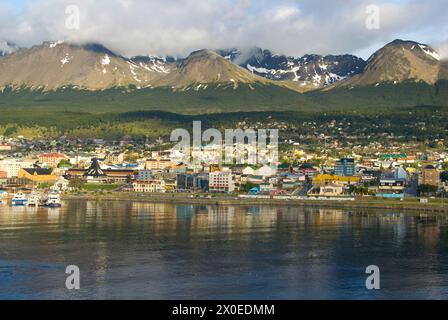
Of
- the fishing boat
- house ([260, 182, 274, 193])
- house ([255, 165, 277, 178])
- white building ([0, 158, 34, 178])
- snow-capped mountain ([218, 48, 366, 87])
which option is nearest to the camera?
the fishing boat

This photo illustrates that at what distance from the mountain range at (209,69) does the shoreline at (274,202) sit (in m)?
50.7

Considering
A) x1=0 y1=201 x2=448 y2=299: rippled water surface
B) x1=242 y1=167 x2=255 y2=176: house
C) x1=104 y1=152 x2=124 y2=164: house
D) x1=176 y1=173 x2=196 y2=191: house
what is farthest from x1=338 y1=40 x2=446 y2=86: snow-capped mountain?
x1=0 y1=201 x2=448 y2=299: rippled water surface

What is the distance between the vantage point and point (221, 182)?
33.7 meters

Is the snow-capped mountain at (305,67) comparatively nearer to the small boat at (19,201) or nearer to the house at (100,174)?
the house at (100,174)

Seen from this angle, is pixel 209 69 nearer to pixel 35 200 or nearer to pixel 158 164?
pixel 158 164

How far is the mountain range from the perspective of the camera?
8388 cm

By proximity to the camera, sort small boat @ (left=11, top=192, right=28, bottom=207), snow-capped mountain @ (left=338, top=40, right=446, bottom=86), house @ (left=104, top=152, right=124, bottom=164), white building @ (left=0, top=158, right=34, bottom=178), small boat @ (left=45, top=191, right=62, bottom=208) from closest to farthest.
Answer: small boat @ (left=45, top=191, right=62, bottom=208)
small boat @ (left=11, top=192, right=28, bottom=207)
white building @ (left=0, top=158, right=34, bottom=178)
house @ (left=104, top=152, right=124, bottom=164)
snow-capped mountain @ (left=338, top=40, right=446, bottom=86)

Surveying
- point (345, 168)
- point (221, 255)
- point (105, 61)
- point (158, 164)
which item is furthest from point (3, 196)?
point (105, 61)

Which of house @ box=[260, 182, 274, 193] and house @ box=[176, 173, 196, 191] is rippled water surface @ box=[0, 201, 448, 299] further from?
house @ box=[176, 173, 196, 191]

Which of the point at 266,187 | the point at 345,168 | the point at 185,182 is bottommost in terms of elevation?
the point at 266,187

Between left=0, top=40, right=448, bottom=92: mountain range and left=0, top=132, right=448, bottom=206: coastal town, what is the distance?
37682mm

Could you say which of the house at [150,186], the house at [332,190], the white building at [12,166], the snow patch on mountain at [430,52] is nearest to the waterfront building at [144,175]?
the house at [150,186]

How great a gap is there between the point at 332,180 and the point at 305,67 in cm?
7423

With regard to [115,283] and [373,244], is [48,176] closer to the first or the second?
[373,244]
